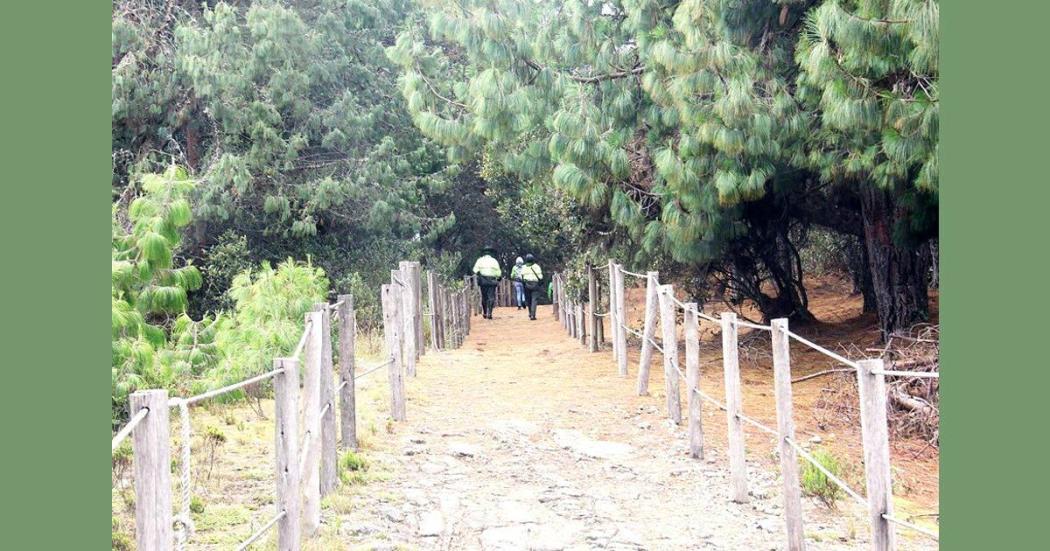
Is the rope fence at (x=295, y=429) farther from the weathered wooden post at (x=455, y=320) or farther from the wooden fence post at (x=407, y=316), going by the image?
the weathered wooden post at (x=455, y=320)

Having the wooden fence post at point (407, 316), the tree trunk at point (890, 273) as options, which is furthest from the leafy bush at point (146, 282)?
the tree trunk at point (890, 273)

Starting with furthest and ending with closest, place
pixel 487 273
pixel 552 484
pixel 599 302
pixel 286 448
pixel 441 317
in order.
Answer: pixel 487 273 → pixel 441 317 → pixel 599 302 → pixel 552 484 → pixel 286 448

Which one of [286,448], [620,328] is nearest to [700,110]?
[620,328]

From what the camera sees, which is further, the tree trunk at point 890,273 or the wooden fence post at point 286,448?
the tree trunk at point 890,273

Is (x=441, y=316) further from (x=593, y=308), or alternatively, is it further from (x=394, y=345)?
(x=394, y=345)

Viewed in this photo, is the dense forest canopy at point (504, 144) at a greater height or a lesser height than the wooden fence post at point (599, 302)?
greater

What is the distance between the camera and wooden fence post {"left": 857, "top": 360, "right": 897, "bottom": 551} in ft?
15.1

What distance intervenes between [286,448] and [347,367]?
2.65 meters

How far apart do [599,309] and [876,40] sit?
8.09m

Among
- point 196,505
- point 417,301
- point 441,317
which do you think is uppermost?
point 417,301

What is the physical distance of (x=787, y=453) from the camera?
6.07 metres

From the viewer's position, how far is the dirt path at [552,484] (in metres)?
6.41

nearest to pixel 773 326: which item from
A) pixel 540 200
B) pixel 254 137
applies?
pixel 254 137

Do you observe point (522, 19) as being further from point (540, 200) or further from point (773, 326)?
point (540, 200)
